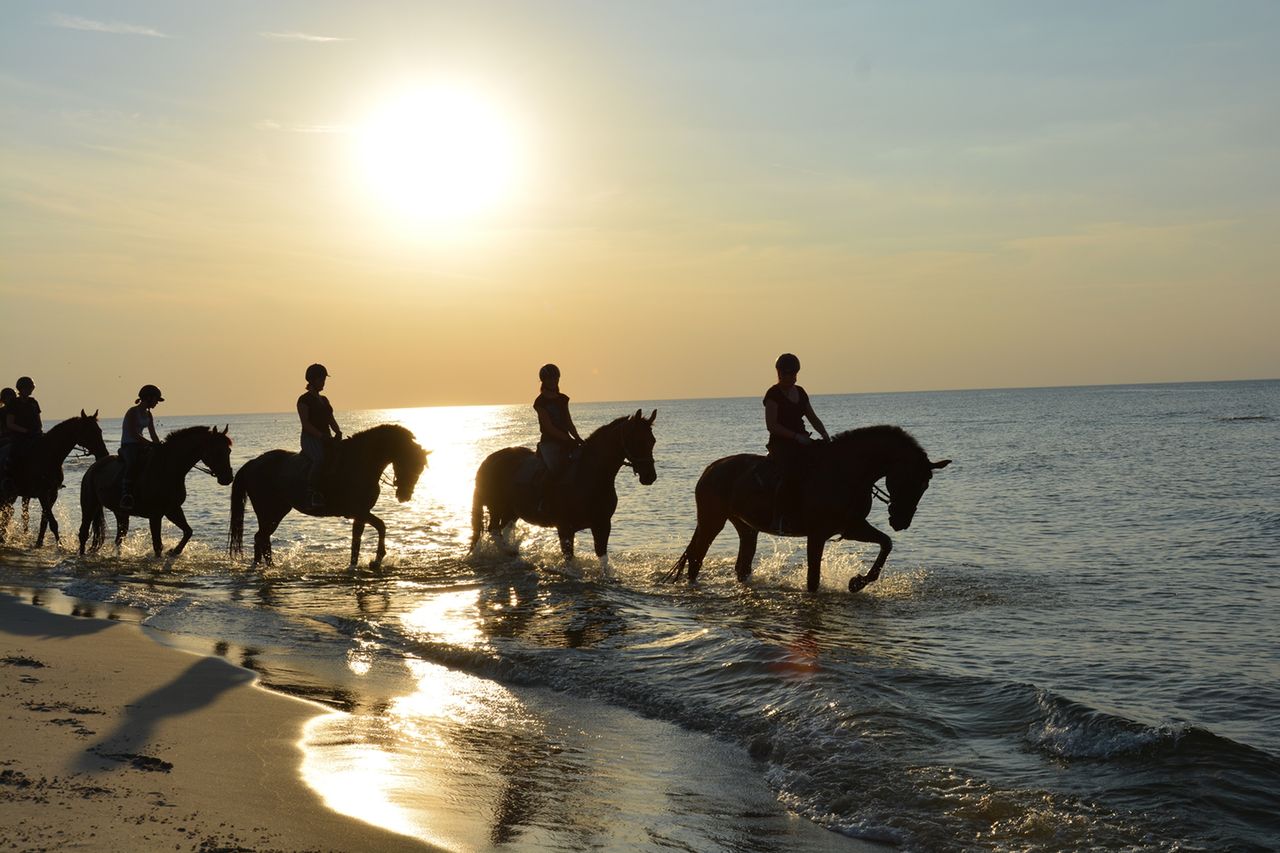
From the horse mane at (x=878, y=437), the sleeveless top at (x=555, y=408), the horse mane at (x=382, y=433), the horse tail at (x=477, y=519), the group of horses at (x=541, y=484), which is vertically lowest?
the horse tail at (x=477, y=519)

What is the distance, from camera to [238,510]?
58.2 feet

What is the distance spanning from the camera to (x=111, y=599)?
14.1 metres

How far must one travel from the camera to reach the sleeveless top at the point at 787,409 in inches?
520

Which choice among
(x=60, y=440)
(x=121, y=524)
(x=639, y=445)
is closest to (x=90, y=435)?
(x=60, y=440)

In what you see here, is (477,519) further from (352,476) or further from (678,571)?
(678,571)

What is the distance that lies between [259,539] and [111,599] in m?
3.50

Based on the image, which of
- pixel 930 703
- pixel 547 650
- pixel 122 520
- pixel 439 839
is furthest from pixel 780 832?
pixel 122 520

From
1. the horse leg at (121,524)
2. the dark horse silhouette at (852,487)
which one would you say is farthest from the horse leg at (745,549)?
the horse leg at (121,524)

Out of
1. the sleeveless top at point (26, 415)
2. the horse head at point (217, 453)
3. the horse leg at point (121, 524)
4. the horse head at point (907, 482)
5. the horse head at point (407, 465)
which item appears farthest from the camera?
the sleeveless top at point (26, 415)

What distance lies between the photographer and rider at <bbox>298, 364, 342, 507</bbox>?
16016 millimetres

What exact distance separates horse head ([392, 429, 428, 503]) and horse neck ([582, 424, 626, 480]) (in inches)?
104

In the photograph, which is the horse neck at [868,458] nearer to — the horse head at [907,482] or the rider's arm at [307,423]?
the horse head at [907,482]

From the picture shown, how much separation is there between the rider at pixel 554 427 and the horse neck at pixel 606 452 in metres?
0.26

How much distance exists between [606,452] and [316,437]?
454 cm
